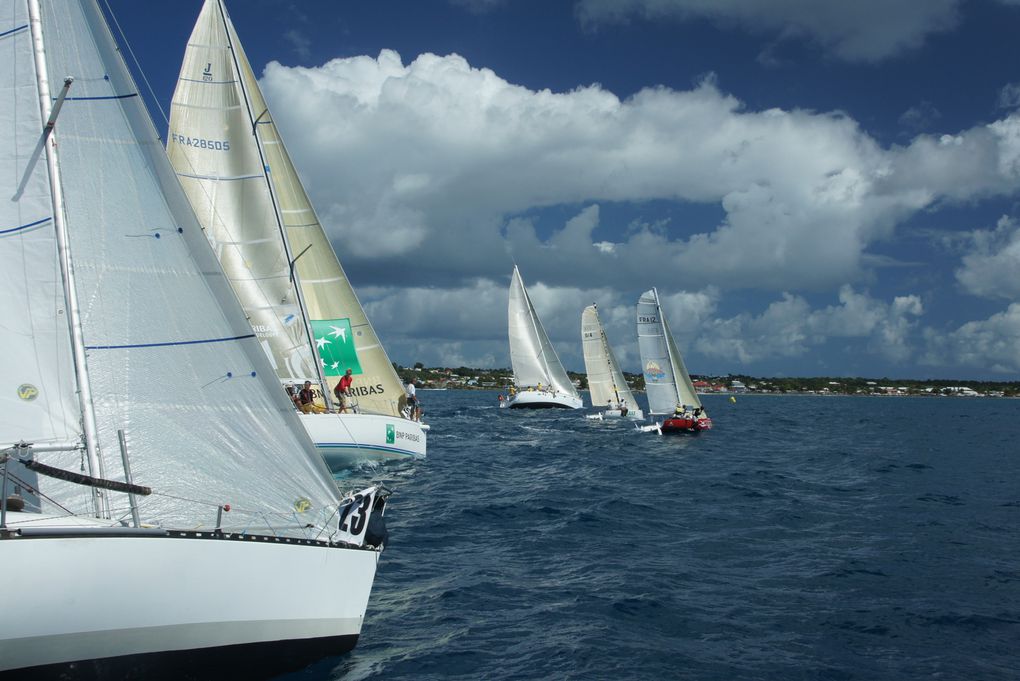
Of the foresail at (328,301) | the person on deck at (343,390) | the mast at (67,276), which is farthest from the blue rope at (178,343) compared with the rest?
the foresail at (328,301)

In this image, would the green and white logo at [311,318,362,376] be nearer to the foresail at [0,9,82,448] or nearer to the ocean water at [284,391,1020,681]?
the ocean water at [284,391,1020,681]

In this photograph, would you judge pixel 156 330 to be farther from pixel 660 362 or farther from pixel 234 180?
pixel 660 362

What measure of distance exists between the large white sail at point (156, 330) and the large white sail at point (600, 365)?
56540mm

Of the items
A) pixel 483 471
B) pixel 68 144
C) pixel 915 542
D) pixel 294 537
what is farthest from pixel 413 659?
pixel 483 471

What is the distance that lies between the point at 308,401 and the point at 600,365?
45.8 m

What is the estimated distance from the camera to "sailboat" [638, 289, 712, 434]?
151ft

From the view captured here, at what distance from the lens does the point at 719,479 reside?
Answer: 25.1m

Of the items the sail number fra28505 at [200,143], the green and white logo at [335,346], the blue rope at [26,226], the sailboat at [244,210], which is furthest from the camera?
the green and white logo at [335,346]

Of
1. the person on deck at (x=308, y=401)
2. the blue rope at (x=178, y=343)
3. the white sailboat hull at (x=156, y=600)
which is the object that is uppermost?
the blue rope at (x=178, y=343)

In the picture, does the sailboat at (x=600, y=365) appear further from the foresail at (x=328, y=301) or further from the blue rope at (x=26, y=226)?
the blue rope at (x=26, y=226)

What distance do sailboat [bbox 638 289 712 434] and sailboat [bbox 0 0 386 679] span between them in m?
38.6

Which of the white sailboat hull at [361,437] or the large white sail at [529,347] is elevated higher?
the large white sail at [529,347]

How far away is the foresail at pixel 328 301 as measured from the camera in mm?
24141

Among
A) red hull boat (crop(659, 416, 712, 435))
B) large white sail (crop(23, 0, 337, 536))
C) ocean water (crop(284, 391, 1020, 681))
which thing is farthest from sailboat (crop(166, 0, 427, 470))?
red hull boat (crop(659, 416, 712, 435))
